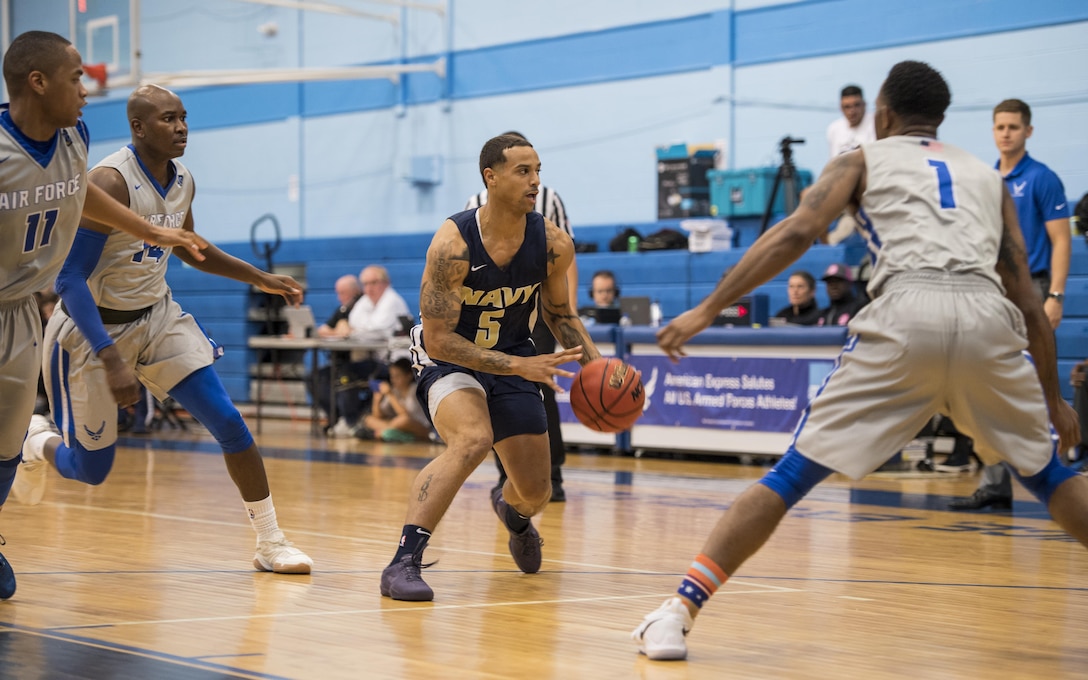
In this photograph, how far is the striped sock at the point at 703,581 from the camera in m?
3.71

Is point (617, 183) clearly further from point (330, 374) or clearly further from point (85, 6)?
point (85, 6)

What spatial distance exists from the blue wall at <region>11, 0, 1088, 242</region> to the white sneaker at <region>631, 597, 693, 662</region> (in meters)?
10.6

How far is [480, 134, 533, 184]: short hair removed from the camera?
4.96 metres

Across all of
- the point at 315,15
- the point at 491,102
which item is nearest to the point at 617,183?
the point at 491,102

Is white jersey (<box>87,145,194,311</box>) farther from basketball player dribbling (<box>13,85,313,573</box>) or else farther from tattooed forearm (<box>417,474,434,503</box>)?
tattooed forearm (<box>417,474,434,503</box>)

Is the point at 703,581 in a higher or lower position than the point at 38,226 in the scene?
lower

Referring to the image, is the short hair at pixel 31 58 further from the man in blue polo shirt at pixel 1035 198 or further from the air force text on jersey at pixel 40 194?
the man in blue polo shirt at pixel 1035 198

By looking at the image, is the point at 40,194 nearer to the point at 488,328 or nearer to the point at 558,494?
the point at 488,328

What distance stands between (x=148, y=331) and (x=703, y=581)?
8.59ft

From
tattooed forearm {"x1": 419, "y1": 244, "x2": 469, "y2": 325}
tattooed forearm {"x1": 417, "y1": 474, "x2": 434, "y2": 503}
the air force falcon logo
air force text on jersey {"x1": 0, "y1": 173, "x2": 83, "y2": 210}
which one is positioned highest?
air force text on jersey {"x1": 0, "y1": 173, "x2": 83, "y2": 210}

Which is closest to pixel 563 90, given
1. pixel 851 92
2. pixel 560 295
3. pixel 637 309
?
pixel 851 92

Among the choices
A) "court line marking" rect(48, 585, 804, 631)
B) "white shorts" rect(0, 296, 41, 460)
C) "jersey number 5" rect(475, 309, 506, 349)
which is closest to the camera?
"court line marking" rect(48, 585, 804, 631)

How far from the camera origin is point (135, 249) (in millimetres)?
5270

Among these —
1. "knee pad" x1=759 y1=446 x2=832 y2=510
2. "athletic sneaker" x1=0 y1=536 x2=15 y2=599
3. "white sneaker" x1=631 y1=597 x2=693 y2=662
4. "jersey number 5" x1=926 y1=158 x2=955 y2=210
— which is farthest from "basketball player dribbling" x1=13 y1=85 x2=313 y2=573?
"jersey number 5" x1=926 y1=158 x2=955 y2=210
